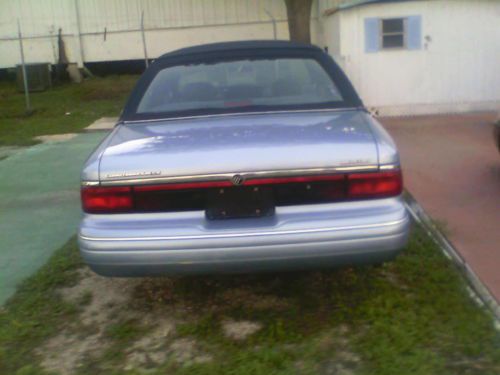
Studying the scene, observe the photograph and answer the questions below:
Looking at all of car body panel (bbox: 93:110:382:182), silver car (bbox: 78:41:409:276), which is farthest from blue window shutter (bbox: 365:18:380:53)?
silver car (bbox: 78:41:409:276)

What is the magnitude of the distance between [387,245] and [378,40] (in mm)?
8243

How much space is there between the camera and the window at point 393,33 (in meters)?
11.4

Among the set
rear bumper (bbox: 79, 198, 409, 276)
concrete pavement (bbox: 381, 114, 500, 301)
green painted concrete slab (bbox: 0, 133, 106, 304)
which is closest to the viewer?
rear bumper (bbox: 79, 198, 409, 276)

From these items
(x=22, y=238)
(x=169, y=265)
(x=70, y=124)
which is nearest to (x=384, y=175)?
(x=169, y=265)

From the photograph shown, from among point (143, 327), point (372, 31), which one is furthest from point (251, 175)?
point (372, 31)

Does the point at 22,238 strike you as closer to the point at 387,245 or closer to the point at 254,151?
the point at 254,151

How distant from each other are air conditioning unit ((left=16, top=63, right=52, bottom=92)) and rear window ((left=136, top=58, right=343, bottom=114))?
45.2 ft

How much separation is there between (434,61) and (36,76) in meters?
10.8

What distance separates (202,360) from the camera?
3770 mm

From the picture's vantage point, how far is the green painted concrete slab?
5.54m

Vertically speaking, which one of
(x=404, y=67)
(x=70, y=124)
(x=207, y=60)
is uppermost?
(x=207, y=60)

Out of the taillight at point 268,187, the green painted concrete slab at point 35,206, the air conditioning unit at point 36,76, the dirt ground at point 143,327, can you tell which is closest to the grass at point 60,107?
the air conditioning unit at point 36,76

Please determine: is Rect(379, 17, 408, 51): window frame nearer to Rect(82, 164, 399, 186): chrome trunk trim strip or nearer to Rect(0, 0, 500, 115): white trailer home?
Rect(0, 0, 500, 115): white trailer home

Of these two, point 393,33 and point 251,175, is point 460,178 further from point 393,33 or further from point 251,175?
point 393,33
